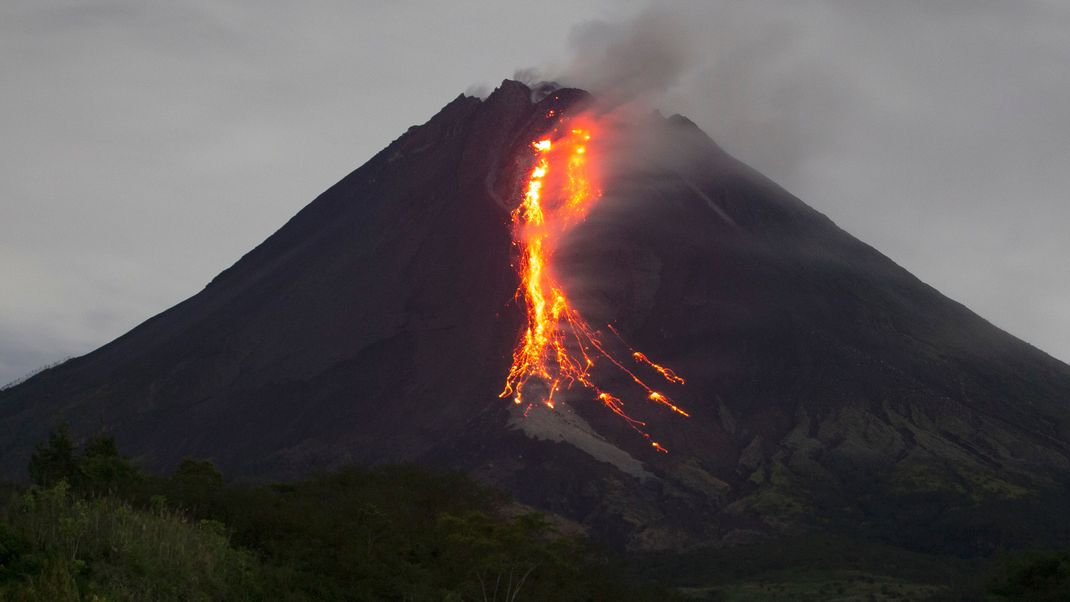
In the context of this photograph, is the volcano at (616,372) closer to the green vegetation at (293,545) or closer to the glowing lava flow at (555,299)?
the glowing lava flow at (555,299)

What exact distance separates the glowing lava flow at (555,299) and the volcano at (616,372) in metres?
1.48

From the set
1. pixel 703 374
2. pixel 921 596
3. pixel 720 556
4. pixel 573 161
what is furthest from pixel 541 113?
pixel 921 596

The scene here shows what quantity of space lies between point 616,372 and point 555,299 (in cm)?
1118

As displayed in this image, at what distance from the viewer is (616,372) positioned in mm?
118938

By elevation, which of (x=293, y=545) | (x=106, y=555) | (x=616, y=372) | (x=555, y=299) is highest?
(x=555, y=299)

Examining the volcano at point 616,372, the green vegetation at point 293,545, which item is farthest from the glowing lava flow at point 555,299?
the green vegetation at point 293,545

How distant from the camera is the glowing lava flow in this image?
113750 millimetres

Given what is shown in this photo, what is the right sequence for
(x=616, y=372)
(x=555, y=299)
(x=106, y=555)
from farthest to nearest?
(x=555, y=299) < (x=616, y=372) < (x=106, y=555)

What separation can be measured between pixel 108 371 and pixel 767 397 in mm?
68606

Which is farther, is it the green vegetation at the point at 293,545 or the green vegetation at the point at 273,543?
the green vegetation at the point at 293,545

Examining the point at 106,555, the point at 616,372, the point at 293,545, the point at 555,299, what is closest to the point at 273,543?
the point at 293,545

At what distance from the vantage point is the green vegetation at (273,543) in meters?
22.4

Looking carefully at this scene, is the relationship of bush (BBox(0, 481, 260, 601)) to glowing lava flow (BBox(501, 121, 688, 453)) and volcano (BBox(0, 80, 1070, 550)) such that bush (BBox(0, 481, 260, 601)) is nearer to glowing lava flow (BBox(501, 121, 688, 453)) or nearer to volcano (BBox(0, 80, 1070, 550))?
volcano (BBox(0, 80, 1070, 550))

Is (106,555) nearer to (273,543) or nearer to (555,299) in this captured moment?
(273,543)
